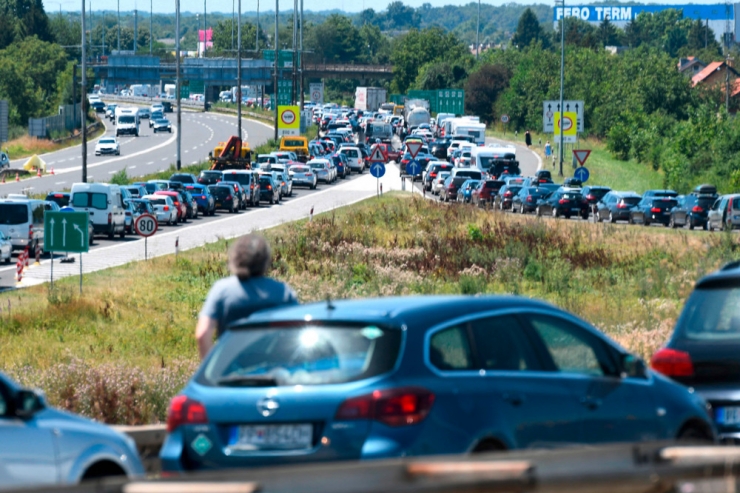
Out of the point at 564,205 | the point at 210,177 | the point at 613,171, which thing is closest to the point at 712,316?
the point at 564,205

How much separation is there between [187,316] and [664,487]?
66.8ft

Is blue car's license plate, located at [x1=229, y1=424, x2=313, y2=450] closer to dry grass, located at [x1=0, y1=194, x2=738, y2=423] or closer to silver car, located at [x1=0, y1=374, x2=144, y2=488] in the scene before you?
silver car, located at [x1=0, y1=374, x2=144, y2=488]

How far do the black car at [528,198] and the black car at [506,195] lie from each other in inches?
7.9

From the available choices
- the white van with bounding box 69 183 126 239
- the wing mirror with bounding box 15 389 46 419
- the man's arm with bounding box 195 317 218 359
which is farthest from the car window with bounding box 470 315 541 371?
the white van with bounding box 69 183 126 239

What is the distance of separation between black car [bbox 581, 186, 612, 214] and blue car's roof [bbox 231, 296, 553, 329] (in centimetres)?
5015

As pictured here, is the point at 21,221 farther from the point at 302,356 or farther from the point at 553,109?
the point at 553,109

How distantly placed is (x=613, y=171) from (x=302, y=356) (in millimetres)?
83795

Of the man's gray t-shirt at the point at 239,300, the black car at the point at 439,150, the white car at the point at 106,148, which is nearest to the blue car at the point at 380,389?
the man's gray t-shirt at the point at 239,300

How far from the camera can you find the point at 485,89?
525ft

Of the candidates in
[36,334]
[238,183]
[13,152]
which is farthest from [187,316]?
[13,152]

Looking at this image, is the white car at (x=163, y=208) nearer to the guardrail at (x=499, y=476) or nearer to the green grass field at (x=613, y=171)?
the green grass field at (x=613, y=171)

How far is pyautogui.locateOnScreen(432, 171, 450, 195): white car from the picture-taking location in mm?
72025

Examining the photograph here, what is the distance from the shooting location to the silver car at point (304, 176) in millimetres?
77000

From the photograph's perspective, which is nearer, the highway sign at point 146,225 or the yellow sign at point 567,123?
the highway sign at point 146,225
